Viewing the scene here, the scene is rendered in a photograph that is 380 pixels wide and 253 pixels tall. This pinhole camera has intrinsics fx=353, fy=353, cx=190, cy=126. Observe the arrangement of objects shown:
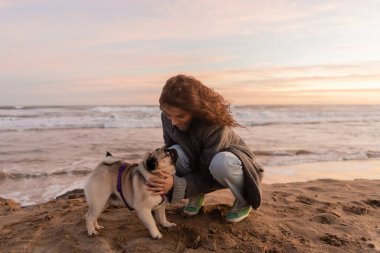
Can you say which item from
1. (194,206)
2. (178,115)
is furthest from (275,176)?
(178,115)

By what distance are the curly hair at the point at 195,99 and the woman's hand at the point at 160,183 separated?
2.19 ft

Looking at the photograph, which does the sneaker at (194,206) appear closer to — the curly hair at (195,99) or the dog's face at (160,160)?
the dog's face at (160,160)

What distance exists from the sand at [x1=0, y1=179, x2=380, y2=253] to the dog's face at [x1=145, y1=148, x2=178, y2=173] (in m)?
0.69

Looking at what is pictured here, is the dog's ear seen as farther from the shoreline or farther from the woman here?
the shoreline

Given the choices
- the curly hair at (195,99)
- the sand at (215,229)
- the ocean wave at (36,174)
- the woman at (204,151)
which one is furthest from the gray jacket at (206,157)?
the ocean wave at (36,174)

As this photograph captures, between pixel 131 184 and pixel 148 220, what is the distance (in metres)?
0.37

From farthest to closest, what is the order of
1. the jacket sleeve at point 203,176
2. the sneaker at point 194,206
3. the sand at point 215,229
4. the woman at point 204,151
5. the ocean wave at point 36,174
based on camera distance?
the ocean wave at point 36,174 → the sneaker at point 194,206 → the jacket sleeve at point 203,176 → the woman at point 204,151 → the sand at point 215,229

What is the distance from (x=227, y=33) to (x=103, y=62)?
20.8 feet

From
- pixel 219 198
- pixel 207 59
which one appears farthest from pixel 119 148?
pixel 219 198

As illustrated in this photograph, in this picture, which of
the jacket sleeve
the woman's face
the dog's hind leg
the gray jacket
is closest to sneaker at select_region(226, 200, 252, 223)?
the gray jacket

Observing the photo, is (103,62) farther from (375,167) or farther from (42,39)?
(375,167)

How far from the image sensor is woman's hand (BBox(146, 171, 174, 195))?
322 centimetres

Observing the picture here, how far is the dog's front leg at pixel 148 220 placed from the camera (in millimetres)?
3238

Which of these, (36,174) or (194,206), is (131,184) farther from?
(36,174)
